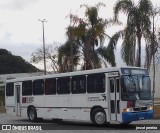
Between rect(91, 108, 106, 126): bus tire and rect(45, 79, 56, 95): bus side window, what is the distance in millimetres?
3669

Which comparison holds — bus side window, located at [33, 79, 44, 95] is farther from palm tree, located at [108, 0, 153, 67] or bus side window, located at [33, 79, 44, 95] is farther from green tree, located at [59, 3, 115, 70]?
green tree, located at [59, 3, 115, 70]

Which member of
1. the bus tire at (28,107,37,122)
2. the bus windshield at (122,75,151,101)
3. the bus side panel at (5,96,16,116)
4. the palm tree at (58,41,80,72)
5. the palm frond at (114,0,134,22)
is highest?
the palm frond at (114,0,134,22)

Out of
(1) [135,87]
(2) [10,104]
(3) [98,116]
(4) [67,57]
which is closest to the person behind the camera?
(1) [135,87]

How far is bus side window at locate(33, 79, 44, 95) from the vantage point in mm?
23470

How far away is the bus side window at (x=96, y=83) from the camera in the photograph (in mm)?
19041

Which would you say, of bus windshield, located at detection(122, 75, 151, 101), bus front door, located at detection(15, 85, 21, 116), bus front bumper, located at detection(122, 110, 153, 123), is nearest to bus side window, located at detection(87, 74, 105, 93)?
bus windshield, located at detection(122, 75, 151, 101)

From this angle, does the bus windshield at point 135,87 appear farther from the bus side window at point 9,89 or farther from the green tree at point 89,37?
the green tree at point 89,37

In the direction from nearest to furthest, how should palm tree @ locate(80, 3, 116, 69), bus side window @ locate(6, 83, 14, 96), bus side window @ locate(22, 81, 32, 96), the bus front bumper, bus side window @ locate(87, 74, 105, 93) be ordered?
the bus front bumper
bus side window @ locate(87, 74, 105, 93)
bus side window @ locate(22, 81, 32, 96)
bus side window @ locate(6, 83, 14, 96)
palm tree @ locate(80, 3, 116, 69)

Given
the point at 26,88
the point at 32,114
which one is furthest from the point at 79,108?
the point at 26,88

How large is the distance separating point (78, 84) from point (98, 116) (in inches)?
86.6

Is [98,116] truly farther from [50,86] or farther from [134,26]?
[134,26]

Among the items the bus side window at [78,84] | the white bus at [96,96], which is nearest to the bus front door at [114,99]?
the white bus at [96,96]

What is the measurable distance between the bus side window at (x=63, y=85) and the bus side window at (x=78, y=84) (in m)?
0.42

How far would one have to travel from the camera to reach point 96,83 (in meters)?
19.4
